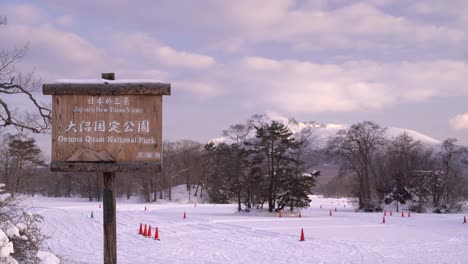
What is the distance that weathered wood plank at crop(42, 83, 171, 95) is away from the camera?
765 cm

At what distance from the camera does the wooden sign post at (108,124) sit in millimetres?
7645

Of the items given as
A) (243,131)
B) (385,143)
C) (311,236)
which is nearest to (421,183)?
(385,143)

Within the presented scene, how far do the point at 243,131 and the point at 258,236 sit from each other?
38.1 metres

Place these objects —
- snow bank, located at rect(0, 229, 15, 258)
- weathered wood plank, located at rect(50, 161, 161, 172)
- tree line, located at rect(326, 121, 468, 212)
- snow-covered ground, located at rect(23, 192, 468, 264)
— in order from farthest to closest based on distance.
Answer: tree line, located at rect(326, 121, 468, 212), snow-covered ground, located at rect(23, 192, 468, 264), weathered wood plank, located at rect(50, 161, 161, 172), snow bank, located at rect(0, 229, 15, 258)

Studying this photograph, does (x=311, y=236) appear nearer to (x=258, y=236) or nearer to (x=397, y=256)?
(x=258, y=236)

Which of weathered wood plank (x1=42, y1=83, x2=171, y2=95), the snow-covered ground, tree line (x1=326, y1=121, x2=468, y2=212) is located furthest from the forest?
weathered wood plank (x1=42, y1=83, x2=171, y2=95)

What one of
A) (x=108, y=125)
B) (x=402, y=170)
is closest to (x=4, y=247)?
(x=108, y=125)

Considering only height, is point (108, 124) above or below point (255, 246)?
above

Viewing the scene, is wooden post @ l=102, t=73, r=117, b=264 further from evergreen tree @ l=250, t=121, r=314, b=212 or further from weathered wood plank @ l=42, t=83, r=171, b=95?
evergreen tree @ l=250, t=121, r=314, b=212

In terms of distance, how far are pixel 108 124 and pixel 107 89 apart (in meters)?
0.55

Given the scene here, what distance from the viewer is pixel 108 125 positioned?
768 centimetres

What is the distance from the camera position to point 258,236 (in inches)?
944

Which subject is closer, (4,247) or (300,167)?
(4,247)

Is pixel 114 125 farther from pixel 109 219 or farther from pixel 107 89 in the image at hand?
pixel 109 219
